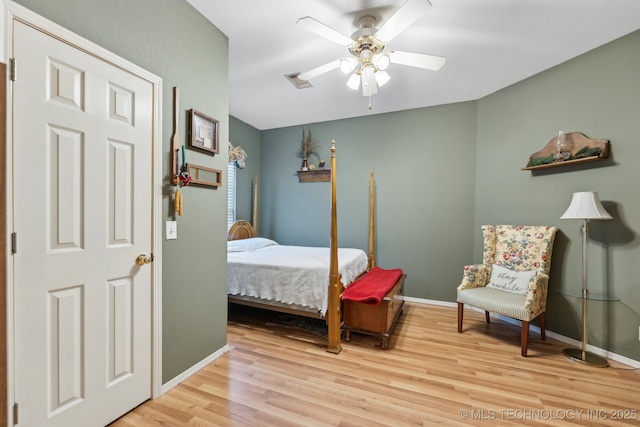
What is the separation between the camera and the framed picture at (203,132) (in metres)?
1.97

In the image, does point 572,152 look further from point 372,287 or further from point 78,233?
point 78,233

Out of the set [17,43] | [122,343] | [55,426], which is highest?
[17,43]

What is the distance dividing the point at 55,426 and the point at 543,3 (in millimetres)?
3848

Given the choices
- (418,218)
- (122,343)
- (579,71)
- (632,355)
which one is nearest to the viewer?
(122,343)

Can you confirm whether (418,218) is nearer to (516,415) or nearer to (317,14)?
(516,415)

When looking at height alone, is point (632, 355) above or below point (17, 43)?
below

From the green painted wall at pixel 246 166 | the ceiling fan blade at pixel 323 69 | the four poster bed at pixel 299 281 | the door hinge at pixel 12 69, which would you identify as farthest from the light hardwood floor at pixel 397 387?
the ceiling fan blade at pixel 323 69

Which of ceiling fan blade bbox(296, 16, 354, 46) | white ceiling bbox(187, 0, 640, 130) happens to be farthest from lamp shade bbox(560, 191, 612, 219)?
ceiling fan blade bbox(296, 16, 354, 46)

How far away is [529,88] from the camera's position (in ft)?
9.81

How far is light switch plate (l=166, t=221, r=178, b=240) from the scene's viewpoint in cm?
182

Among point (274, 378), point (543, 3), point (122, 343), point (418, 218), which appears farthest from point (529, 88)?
point (122, 343)

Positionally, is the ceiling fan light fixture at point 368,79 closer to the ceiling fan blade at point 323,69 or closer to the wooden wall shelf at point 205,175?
the ceiling fan blade at point 323,69

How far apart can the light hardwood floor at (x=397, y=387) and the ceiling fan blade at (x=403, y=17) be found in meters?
2.38

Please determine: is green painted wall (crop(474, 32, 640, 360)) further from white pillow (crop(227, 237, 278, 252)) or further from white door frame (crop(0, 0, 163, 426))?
white door frame (crop(0, 0, 163, 426))
